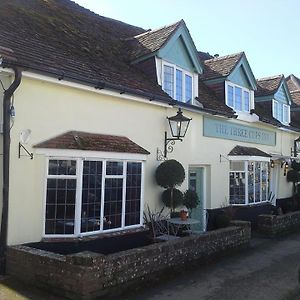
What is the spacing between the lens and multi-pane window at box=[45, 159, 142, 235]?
8.46m

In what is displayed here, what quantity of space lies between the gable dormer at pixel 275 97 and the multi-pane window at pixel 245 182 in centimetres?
392

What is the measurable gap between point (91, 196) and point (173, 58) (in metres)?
5.43

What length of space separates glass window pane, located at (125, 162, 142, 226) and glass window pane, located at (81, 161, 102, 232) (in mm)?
959

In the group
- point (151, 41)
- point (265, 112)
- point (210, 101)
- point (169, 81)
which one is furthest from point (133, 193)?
point (265, 112)

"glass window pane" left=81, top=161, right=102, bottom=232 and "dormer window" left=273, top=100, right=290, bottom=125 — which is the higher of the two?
"dormer window" left=273, top=100, right=290, bottom=125

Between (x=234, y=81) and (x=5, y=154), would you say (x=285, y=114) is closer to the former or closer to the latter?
(x=234, y=81)

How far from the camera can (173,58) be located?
12.2m

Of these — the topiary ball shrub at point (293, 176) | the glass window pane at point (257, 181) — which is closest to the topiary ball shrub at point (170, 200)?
the glass window pane at point (257, 181)

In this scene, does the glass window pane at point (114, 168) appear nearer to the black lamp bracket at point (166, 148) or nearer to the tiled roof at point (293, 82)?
the black lamp bracket at point (166, 148)

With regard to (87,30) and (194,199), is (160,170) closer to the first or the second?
(194,199)

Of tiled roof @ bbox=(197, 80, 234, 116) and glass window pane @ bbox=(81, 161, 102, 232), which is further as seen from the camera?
tiled roof @ bbox=(197, 80, 234, 116)

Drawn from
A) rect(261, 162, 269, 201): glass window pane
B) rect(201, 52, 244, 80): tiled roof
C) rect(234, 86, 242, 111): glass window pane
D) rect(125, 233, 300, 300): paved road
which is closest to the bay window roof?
rect(261, 162, 269, 201): glass window pane

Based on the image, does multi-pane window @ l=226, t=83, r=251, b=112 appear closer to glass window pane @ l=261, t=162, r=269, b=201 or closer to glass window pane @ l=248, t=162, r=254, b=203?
glass window pane @ l=248, t=162, r=254, b=203

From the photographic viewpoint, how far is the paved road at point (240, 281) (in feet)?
23.6
